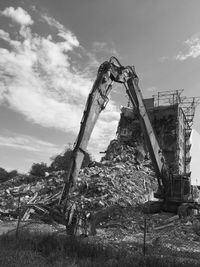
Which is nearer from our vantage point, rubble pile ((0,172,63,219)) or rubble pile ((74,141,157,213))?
rubble pile ((0,172,63,219))

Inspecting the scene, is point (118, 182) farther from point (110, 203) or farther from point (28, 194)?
point (28, 194)

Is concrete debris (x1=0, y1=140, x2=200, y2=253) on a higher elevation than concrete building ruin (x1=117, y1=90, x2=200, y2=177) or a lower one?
lower

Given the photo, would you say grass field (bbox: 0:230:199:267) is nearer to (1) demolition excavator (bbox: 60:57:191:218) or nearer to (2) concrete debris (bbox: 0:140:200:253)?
(2) concrete debris (bbox: 0:140:200:253)

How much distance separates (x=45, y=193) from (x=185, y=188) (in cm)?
625

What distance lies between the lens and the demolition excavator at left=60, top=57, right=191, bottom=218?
25.2ft

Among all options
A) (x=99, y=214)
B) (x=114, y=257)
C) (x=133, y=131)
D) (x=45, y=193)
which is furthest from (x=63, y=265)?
(x=133, y=131)

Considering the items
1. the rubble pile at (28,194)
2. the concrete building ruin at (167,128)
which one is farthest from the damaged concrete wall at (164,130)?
the rubble pile at (28,194)

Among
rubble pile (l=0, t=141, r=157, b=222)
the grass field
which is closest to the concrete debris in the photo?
rubble pile (l=0, t=141, r=157, b=222)

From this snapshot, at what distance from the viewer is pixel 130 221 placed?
35.8 ft

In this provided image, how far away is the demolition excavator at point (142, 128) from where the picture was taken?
25.2ft

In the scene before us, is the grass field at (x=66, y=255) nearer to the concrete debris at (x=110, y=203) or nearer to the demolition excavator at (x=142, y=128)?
the concrete debris at (x=110, y=203)

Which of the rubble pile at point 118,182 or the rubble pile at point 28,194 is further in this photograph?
the rubble pile at point 118,182

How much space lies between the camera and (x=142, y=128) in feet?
39.1

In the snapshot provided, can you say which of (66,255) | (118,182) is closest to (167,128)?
(118,182)
